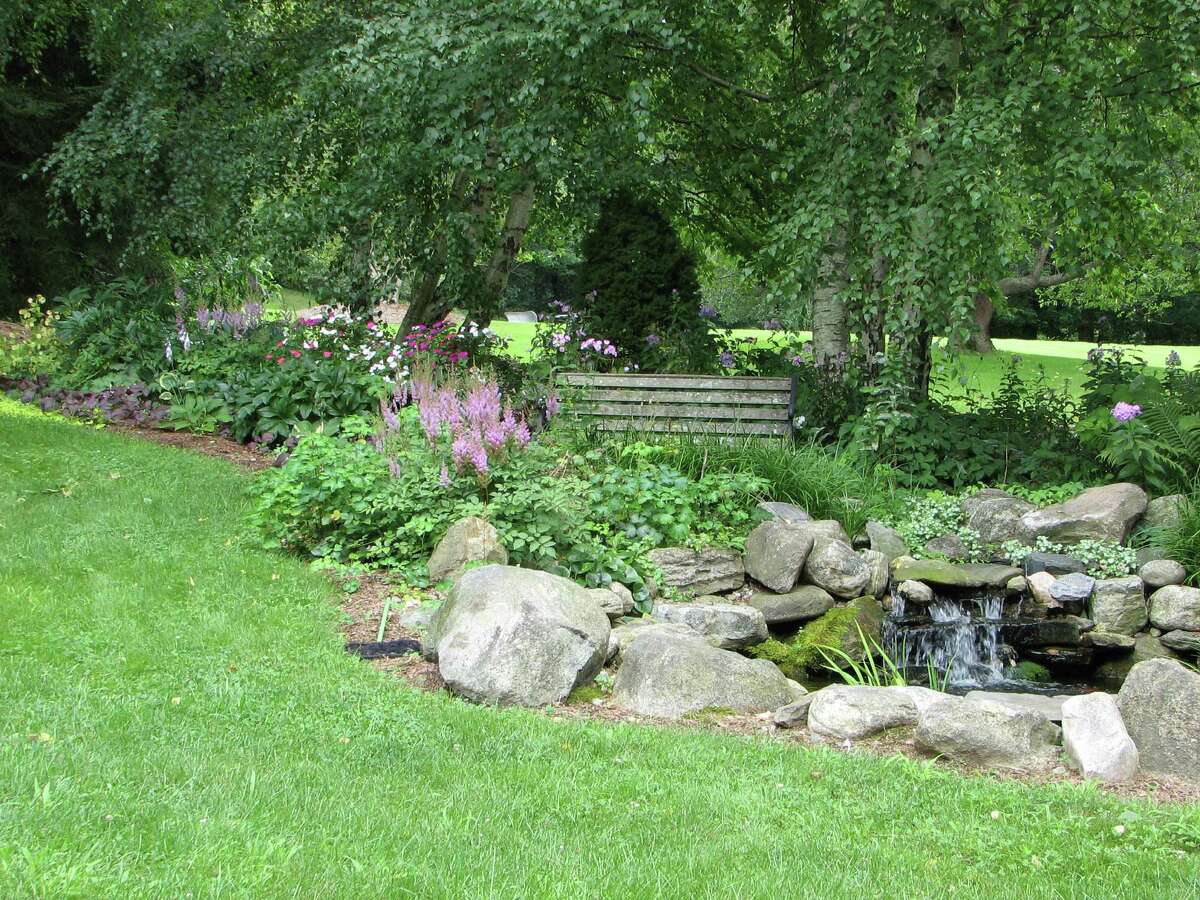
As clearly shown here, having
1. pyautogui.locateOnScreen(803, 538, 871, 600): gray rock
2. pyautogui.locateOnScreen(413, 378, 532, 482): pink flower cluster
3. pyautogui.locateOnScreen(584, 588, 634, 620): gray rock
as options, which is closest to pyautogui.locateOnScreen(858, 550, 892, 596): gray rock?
pyautogui.locateOnScreen(803, 538, 871, 600): gray rock

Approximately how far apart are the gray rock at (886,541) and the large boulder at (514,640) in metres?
3.00

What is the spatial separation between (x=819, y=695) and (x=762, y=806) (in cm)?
128

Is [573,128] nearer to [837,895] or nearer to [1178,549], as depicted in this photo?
[1178,549]

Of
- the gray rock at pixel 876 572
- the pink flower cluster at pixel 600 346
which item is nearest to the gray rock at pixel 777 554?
the gray rock at pixel 876 572

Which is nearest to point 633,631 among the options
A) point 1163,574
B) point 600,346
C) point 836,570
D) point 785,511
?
point 836,570

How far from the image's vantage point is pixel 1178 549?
7.04m

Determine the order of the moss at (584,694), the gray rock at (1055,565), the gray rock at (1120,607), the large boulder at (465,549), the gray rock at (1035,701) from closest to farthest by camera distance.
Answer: the moss at (584,694), the gray rock at (1035,701), the large boulder at (465,549), the gray rock at (1120,607), the gray rock at (1055,565)

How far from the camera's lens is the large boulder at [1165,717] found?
13.8ft

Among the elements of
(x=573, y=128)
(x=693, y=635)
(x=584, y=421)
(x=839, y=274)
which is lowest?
(x=693, y=635)

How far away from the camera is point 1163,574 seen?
692 cm

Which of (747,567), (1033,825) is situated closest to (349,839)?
(1033,825)

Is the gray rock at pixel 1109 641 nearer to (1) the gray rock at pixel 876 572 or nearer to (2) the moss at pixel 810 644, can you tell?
(1) the gray rock at pixel 876 572

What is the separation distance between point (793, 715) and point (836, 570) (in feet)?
7.65

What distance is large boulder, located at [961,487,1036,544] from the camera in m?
7.52
